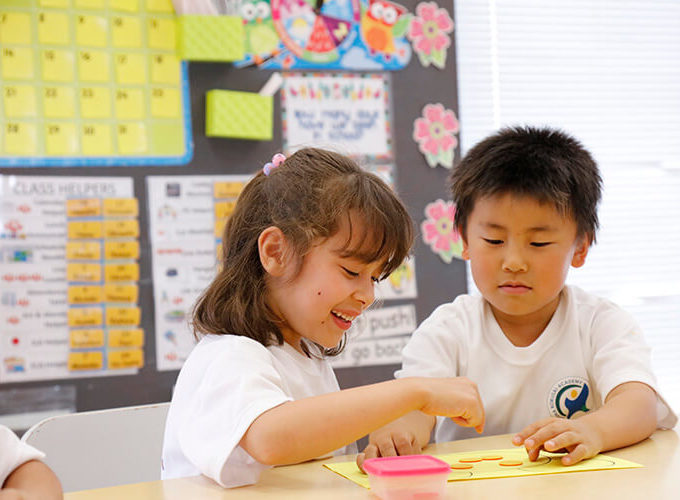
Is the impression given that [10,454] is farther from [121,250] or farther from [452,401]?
[121,250]

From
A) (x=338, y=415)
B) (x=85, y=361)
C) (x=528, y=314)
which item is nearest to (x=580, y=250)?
(x=528, y=314)

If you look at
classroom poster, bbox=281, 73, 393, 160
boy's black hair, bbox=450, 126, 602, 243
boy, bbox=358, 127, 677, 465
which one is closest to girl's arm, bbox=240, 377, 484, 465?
boy, bbox=358, 127, 677, 465

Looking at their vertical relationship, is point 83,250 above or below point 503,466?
above

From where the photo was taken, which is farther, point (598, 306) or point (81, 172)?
point (81, 172)

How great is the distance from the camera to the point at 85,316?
1.87 m

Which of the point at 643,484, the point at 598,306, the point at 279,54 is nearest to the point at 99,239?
the point at 279,54

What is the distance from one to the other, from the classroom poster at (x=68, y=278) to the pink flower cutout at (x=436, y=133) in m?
0.77

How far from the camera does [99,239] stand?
74.0 inches

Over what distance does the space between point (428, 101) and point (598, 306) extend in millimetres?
1035

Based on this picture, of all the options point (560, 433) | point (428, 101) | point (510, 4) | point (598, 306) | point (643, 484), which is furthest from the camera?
point (510, 4)

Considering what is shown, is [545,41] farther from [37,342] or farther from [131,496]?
[131,496]

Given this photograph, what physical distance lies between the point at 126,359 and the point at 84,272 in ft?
0.74

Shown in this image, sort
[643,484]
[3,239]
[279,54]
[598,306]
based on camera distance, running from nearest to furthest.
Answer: [643,484]
[598,306]
[3,239]
[279,54]

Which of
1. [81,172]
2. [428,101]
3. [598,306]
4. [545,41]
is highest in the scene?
[545,41]
